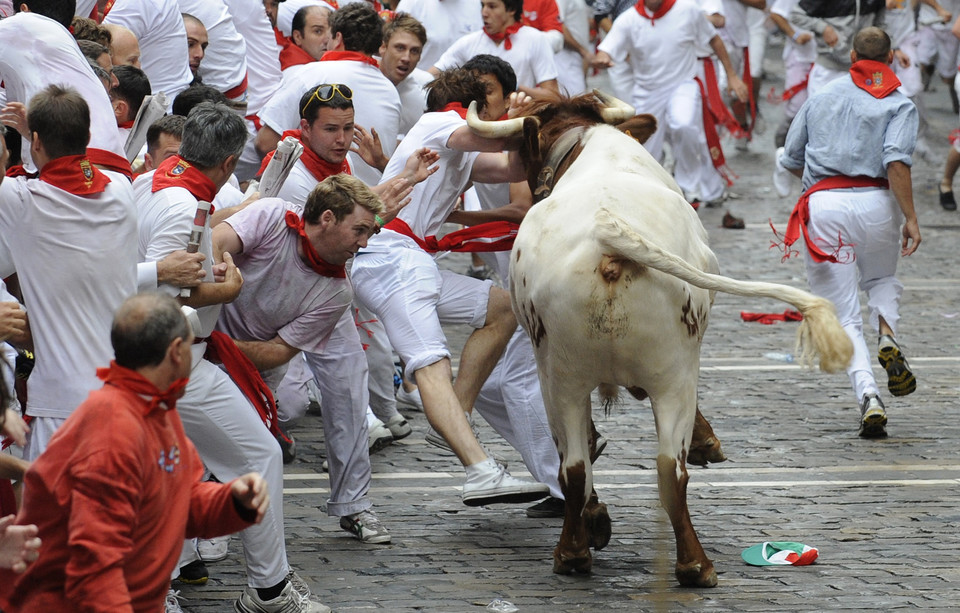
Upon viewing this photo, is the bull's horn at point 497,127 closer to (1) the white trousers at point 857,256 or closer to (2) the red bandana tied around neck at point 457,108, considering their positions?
(2) the red bandana tied around neck at point 457,108

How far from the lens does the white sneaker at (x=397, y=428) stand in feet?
27.6

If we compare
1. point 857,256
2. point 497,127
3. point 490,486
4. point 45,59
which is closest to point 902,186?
point 857,256

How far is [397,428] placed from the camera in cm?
844

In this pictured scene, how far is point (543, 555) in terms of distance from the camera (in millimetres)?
6418

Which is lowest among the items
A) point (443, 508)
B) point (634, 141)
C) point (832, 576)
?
point (443, 508)

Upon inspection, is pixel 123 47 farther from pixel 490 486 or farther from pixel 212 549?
pixel 490 486

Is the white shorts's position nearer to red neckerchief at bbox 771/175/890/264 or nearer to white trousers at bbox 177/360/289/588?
white trousers at bbox 177/360/289/588

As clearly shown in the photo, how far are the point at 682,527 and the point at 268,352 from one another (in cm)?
193

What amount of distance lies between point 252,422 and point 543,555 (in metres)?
1.74

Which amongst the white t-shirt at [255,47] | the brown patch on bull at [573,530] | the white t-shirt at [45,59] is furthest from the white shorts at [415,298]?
the white t-shirt at [255,47]

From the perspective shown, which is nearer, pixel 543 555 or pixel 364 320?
pixel 543 555

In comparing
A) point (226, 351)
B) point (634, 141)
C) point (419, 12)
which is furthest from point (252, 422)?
point (419, 12)

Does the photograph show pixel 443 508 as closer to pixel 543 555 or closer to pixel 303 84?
pixel 543 555

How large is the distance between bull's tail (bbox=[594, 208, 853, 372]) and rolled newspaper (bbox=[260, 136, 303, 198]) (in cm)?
176
